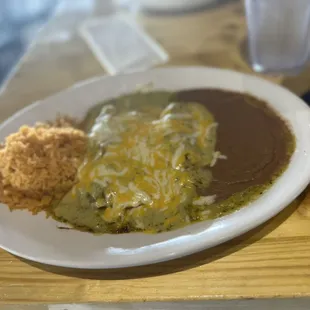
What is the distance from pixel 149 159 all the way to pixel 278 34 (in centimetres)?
54

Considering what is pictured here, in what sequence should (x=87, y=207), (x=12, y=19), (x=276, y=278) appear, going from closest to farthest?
(x=276, y=278)
(x=87, y=207)
(x=12, y=19)

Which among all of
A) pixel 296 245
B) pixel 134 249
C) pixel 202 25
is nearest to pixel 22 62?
pixel 202 25

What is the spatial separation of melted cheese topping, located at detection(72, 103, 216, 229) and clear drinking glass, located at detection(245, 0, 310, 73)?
301 mm

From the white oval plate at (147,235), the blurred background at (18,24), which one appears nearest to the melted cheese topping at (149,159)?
the white oval plate at (147,235)

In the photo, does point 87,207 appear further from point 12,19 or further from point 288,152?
point 12,19

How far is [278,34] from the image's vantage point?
1142 millimetres

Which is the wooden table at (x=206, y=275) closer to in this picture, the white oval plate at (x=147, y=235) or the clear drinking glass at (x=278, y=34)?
the white oval plate at (x=147, y=235)

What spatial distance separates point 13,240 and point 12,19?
198 centimetres

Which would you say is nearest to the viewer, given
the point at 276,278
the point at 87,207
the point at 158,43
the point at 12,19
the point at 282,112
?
the point at 276,278

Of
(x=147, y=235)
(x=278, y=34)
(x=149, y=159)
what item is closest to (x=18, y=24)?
(x=278, y=34)

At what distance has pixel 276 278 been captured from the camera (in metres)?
0.66

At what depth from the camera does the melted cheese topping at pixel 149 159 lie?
775mm

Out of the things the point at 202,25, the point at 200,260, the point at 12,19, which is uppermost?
the point at 200,260

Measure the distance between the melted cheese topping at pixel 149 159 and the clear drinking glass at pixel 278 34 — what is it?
0.99ft
